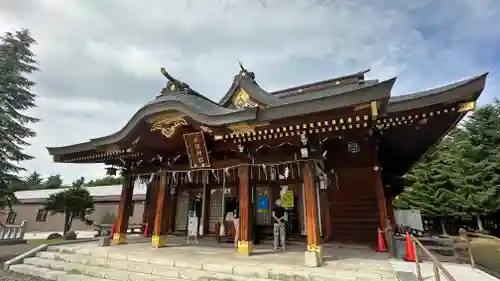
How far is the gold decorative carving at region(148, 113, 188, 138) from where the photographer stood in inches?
285

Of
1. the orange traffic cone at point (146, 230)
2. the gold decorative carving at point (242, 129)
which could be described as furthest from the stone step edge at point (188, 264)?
the orange traffic cone at point (146, 230)

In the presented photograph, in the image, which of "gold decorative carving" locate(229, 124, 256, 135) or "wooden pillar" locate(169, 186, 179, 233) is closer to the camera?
"gold decorative carving" locate(229, 124, 256, 135)

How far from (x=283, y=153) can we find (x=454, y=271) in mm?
4341

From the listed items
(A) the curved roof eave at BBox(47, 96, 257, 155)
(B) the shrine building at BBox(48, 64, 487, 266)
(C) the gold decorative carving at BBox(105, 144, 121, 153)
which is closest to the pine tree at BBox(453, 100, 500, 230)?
(B) the shrine building at BBox(48, 64, 487, 266)

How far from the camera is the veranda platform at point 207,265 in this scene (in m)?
4.86

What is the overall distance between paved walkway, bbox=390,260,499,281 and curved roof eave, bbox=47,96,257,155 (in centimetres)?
430

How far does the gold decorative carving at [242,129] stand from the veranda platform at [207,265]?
113 inches

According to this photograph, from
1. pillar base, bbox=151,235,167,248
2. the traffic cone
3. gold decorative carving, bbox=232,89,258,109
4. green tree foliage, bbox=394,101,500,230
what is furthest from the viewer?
green tree foliage, bbox=394,101,500,230

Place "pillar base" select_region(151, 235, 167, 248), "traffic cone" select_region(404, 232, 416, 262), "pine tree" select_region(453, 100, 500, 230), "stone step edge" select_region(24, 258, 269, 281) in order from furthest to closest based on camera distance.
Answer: "pine tree" select_region(453, 100, 500, 230)
"pillar base" select_region(151, 235, 167, 248)
"traffic cone" select_region(404, 232, 416, 262)
"stone step edge" select_region(24, 258, 269, 281)

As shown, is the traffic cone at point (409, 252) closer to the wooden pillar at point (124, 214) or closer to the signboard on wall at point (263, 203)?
the signboard on wall at point (263, 203)

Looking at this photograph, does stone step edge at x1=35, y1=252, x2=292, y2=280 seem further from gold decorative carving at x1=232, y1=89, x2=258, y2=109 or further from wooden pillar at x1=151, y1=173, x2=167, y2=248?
gold decorative carving at x1=232, y1=89, x2=258, y2=109

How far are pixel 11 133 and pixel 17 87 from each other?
2227 millimetres

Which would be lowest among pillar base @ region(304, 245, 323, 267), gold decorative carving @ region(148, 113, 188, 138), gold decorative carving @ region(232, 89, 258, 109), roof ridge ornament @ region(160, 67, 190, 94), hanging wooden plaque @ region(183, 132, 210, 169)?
pillar base @ region(304, 245, 323, 267)

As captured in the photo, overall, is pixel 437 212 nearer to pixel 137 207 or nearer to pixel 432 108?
pixel 432 108
